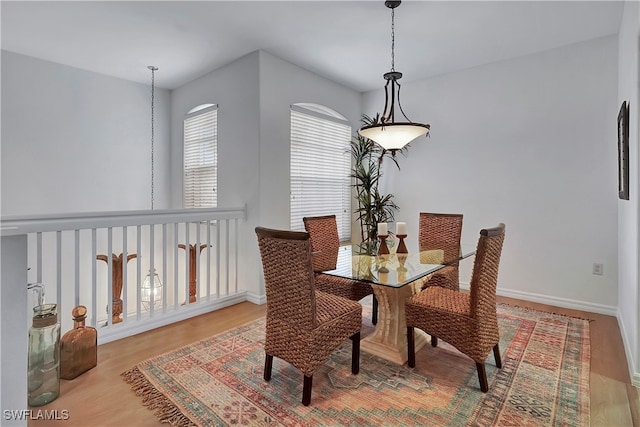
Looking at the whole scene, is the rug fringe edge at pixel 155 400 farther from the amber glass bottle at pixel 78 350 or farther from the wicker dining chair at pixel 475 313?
the wicker dining chair at pixel 475 313

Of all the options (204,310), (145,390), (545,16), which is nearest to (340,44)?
(545,16)

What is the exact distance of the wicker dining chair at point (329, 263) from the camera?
96.8 inches

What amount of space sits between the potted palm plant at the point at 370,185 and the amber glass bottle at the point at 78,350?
9.11 feet

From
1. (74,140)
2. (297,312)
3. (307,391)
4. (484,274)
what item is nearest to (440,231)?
(484,274)

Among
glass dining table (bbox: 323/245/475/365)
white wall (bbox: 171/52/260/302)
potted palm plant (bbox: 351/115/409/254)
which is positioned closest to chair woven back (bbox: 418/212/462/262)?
glass dining table (bbox: 323/245/475/365)

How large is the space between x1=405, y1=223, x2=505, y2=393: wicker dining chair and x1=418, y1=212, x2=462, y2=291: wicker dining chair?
0.56m

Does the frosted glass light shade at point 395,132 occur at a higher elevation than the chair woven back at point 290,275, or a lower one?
higher

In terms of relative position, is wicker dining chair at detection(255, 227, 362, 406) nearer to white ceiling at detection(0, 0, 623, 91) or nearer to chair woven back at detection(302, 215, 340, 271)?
chair woven back at detection(302, 215, 340, 271)

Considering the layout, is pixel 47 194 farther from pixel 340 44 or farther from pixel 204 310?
pixel 340 44

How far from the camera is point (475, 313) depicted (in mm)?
1859

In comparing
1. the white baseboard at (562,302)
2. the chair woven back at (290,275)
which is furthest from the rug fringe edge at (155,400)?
the white baseboard at (562,302)

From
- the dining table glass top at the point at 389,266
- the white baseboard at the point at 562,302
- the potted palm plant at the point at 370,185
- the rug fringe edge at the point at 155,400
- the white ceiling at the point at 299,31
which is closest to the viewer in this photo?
the rug fringe edge at the point at 155,400

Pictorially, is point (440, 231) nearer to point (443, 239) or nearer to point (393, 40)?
point (443, 239)

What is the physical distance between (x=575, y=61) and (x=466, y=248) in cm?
228
